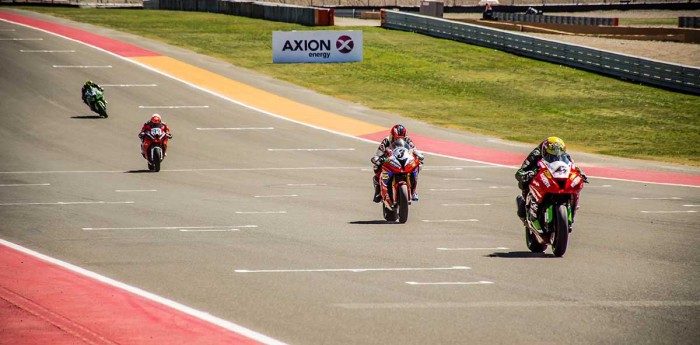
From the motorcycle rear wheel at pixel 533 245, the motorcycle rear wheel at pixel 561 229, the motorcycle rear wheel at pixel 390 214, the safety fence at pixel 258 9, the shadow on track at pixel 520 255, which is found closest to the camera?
the motorcycle rear wheel at pixel 561 229

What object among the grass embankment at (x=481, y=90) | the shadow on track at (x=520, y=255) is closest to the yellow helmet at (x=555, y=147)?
the shadow on track at (x=520, y=255)

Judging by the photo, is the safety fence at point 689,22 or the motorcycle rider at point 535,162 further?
the safety fence at point 689,22

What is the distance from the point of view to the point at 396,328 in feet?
35.0

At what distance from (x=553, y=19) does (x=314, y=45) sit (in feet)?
127

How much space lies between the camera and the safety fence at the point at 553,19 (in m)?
80.6

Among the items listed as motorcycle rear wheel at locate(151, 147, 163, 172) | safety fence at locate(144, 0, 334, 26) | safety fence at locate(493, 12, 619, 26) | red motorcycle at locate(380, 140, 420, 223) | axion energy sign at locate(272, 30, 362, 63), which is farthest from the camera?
safety fence at locate(493, 12, 619, 26)

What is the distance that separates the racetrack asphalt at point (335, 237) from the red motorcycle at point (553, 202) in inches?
12.0

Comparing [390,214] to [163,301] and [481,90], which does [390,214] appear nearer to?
[163,301]

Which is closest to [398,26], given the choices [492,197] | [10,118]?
[10,118]

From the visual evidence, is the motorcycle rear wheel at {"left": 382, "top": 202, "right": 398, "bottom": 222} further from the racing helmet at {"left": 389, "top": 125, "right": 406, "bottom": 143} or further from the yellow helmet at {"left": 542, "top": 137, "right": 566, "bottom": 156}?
the yellow helmet at {"left": 542, "top": 137, "right": 566, "bottom": 156}

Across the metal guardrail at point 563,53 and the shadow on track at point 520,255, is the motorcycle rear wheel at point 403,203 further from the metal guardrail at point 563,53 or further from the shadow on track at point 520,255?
the metal guardrail at point 563,53

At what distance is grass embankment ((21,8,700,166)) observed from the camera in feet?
122

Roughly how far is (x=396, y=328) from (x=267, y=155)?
20.5 m

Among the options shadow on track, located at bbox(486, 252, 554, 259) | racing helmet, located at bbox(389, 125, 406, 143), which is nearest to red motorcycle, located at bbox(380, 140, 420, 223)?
racing helmet, located at bbox(389, 125, 406, 143)
